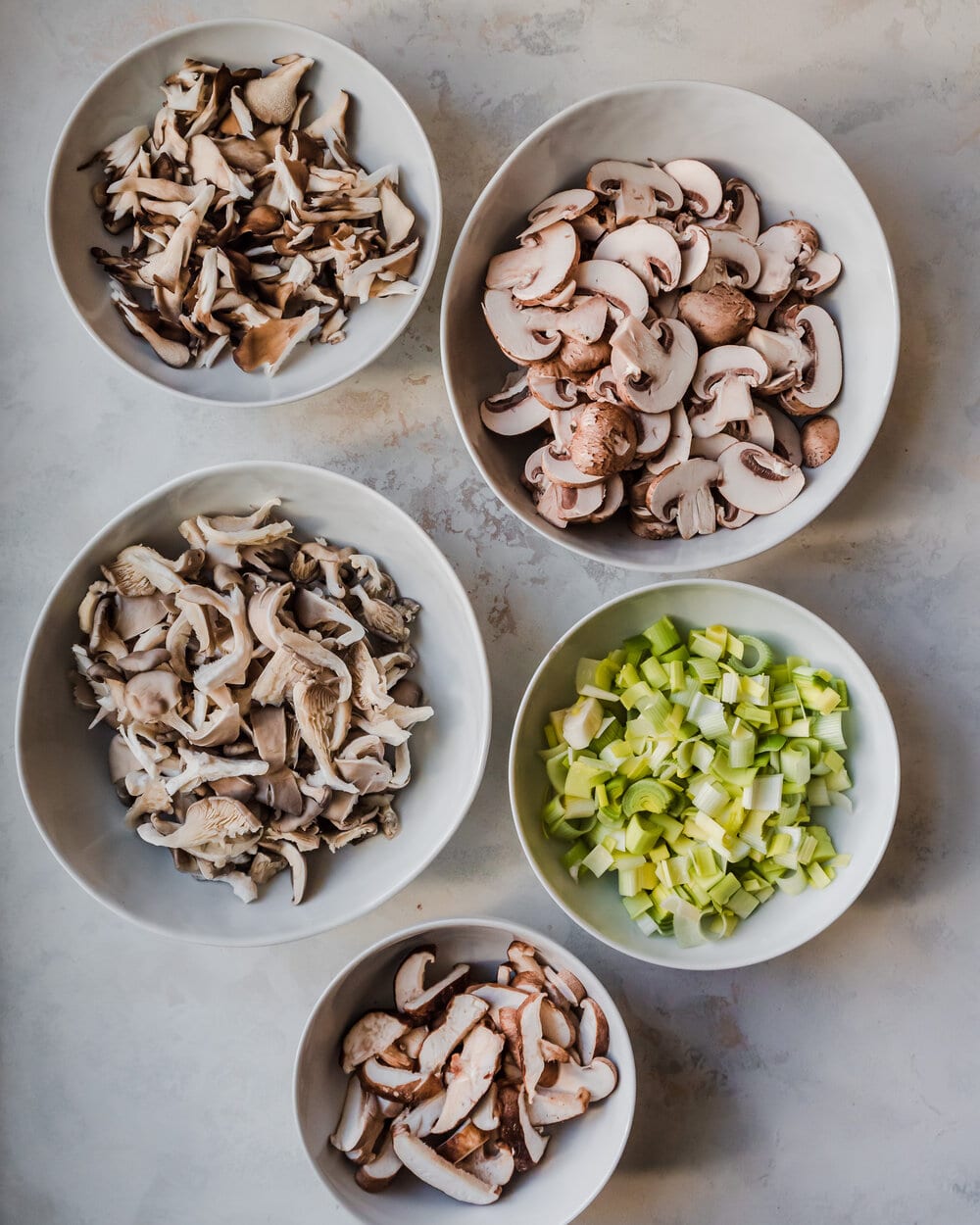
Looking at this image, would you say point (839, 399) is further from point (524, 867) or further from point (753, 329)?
point (524, 867)

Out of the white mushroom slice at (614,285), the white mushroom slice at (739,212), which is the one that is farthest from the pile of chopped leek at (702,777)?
the white mushroom slice at (739,212)

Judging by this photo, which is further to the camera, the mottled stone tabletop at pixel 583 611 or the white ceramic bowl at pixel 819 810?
the mottled stone tabletop at pixel 583 611

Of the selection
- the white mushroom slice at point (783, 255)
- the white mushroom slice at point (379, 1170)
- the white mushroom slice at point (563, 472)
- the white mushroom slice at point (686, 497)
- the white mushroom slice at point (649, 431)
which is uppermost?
the white mushroom slice at point (783, 255)

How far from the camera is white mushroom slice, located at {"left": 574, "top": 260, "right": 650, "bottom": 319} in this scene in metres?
1.32

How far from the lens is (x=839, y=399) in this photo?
54.5 inches

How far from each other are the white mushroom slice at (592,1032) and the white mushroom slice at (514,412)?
88cm

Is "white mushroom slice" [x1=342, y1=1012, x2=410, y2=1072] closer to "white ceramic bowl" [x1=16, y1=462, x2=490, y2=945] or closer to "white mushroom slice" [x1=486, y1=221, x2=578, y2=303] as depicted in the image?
"white ceramic bowl" [x1=16, y1=462, x2=490, y2=945]

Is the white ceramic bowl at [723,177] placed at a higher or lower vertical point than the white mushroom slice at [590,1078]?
higher

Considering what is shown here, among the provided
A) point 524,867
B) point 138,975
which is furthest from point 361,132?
point 138,975

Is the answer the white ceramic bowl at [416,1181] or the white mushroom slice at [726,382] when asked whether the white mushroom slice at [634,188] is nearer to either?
the white mushroom slice at [726,382]

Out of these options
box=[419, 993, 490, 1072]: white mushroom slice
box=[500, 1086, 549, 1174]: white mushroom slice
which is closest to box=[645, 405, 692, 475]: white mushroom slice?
box=[419, 993, 490, 1072]: white mushroom slice

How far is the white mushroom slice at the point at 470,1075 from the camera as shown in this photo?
1.37m

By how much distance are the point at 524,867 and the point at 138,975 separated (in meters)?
0.69

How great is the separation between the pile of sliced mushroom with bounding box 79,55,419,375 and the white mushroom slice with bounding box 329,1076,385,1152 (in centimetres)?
113
